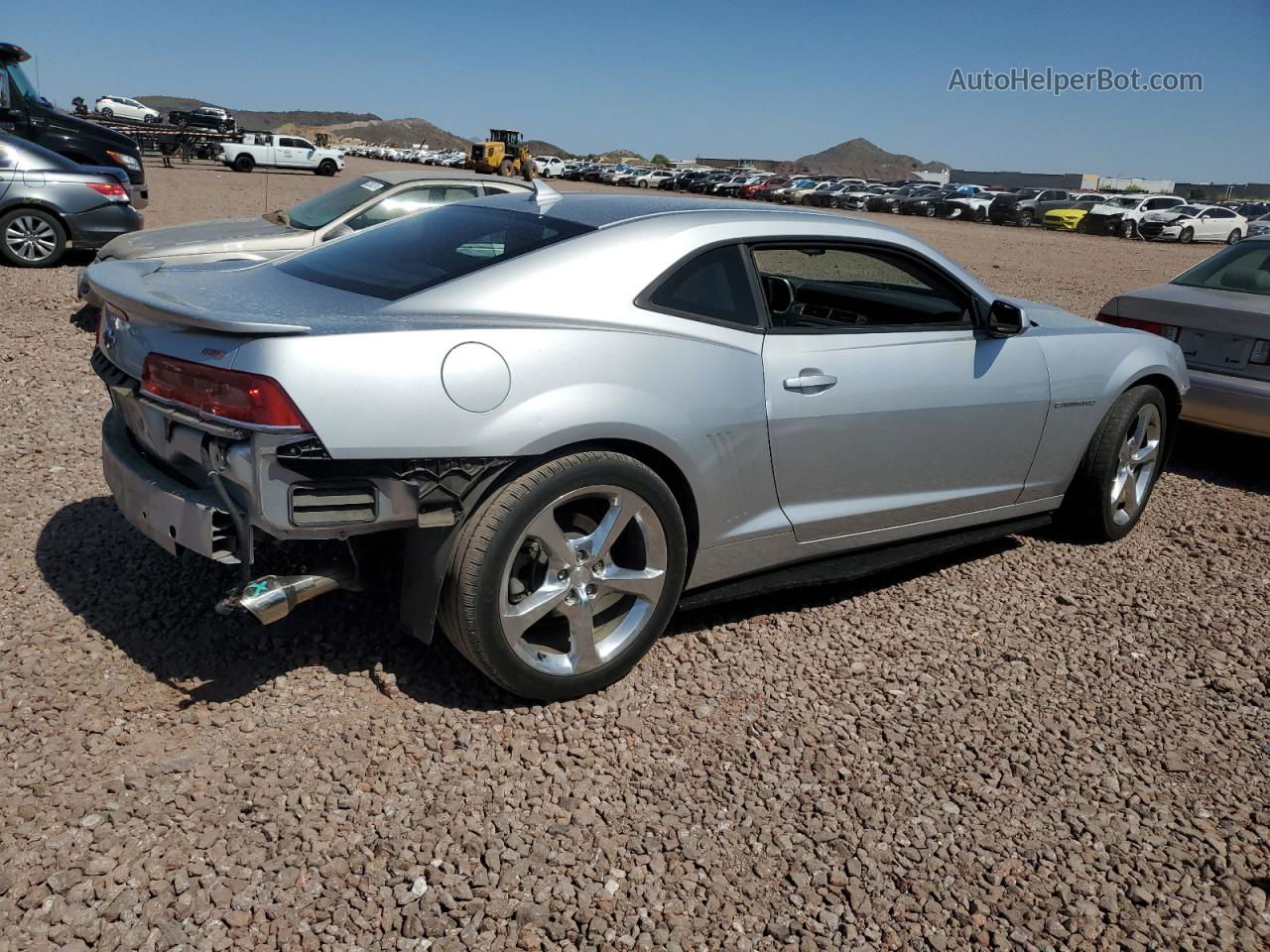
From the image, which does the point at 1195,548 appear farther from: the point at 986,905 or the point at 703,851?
the point at 703,851

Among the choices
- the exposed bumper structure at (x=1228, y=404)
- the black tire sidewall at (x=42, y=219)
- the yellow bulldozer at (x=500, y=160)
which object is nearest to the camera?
the exposed bumper structure at (x=1228, y=404)

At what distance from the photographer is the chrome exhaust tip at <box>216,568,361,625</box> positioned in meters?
2.83

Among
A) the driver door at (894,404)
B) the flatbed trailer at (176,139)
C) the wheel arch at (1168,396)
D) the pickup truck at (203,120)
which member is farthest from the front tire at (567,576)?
the pickup truck at (203,120)

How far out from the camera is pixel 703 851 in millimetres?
2703

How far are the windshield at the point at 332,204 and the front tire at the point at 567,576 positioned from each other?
6.85m

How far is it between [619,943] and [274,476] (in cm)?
146

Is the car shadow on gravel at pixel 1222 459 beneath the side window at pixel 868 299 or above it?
beneath

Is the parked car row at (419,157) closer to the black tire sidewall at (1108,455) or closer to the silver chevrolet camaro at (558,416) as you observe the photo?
the black tire sidewall at (1108,455)

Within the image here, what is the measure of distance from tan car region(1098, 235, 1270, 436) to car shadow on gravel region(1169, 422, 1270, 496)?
20 centimetres

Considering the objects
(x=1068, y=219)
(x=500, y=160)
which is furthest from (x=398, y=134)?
(x=1068, y=219)

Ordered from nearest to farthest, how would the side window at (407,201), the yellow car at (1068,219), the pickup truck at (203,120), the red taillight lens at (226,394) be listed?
the red taillight lens at (226,394), the side window at (407,201), the yellow car at (1068,219), the pickup truck at (203,120)

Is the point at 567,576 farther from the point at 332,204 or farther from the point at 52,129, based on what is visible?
the point at 52,129

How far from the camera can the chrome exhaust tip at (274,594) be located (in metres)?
2.83

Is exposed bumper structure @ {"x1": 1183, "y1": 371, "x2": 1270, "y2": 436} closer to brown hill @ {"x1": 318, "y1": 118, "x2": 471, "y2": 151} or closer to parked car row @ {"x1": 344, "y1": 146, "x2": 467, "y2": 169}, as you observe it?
parked car row @ {"x1": 344, "y1": 146, "x2": 467, "y2": 169}
